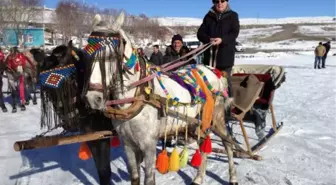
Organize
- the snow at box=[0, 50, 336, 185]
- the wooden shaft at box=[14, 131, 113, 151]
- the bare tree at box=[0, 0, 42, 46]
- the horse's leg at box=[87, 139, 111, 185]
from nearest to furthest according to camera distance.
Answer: the wooden shaft at box=[14, 131, 113, 151], the horse's leg at box=[87, 139, 111, 185], the snow at box=[0, 50, 336, 185], the bare tree at box=[0, 0, 42, 46]

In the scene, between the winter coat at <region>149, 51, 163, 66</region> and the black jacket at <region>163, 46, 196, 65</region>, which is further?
the winter coat at <region>149, 51, 163, 66</region>

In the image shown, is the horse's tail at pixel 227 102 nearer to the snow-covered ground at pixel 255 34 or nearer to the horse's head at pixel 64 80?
the horse's head at pixel 64 80

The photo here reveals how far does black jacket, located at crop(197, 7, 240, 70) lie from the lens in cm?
445

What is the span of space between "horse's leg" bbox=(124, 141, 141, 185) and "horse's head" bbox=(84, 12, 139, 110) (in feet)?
2.96

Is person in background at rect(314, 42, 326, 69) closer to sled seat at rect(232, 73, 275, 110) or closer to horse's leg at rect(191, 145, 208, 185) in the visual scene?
sled seat at rect(232, 73, 275, 110)

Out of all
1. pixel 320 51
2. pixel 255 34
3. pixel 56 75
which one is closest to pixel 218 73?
pixel 56 75

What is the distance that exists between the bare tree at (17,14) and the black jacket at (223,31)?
4142cm

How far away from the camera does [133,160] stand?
140 inches

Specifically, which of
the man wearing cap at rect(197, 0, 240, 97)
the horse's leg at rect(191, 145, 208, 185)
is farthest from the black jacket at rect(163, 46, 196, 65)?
the horse's leg at rect(191, 145, 208, 185)

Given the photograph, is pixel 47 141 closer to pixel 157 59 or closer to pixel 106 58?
pixel 106 58

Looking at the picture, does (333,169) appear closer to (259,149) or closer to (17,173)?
(259,149)

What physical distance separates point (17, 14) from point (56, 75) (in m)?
44.0

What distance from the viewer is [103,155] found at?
3850 mm

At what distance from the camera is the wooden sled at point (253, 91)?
501cm
